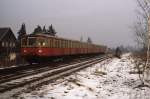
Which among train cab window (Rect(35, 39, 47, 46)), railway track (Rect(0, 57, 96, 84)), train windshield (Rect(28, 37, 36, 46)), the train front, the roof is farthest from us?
the roof

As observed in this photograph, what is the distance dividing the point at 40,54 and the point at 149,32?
12463 millimetres

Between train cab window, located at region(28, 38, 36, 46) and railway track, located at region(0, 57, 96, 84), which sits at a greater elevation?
train cab window, located at region(28, 38, 36, 46)

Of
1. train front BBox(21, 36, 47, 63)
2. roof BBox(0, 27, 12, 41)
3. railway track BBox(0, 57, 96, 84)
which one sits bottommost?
railway track BBox(0, 57, 96, 84)

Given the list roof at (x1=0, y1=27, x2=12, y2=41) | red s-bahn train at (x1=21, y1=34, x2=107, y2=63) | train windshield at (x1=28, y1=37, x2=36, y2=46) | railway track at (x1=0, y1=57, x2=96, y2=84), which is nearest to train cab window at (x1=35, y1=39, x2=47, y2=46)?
red s-bahn train at (x1=21, y1=34, x2=107, y2=63)

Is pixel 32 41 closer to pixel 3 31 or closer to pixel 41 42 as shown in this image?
pixel 41 42

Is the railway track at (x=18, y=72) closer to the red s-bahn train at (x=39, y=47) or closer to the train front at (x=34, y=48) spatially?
the train front at (x=34, y=48)

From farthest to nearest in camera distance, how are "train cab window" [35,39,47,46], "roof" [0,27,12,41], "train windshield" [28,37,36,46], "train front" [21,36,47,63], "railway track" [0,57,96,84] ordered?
"roof" [0,27,12,41] → "train windshield" [28,37,36,46] → "train cab window" [35,39,47,46] → "train front" [21,36,47,63] → "railway track" [0,57,96,84]

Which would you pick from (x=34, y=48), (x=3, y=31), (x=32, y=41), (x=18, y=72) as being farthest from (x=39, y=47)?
(x=3, y=31)

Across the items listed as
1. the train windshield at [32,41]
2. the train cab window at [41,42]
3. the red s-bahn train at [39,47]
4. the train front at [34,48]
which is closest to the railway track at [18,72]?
the train front at [34,48]

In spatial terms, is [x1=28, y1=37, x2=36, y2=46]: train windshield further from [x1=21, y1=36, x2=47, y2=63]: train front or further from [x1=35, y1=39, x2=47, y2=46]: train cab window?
[x1=35, y1=39, x2=47, y2=46]: train cab window

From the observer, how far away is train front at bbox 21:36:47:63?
23.2 meters

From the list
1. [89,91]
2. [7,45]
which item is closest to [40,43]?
[89,91]

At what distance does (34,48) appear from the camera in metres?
23.4

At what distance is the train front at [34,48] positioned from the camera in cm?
2320
